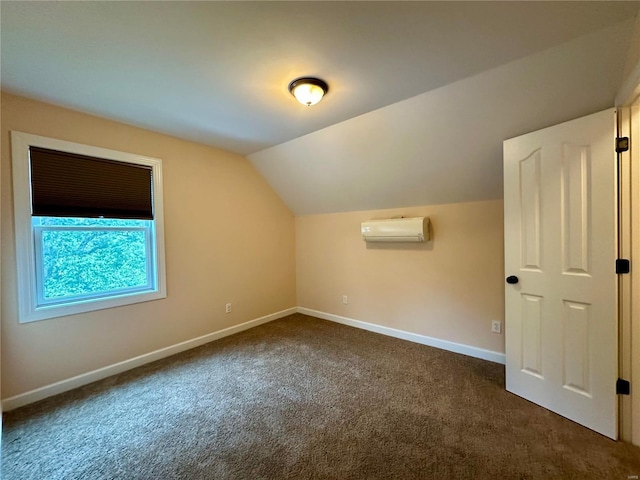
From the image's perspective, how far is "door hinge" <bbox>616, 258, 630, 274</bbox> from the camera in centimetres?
160

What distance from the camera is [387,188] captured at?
315 centimetres

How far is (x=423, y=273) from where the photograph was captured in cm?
315

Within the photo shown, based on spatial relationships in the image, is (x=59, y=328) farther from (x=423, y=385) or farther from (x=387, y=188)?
(x=387, y=188)

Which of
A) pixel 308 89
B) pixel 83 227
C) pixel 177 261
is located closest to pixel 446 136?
pixel 308 89

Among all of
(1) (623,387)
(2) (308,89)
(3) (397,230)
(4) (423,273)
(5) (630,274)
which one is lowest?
(1) (623,387)

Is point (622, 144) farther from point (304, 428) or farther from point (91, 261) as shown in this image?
point (91, 261)

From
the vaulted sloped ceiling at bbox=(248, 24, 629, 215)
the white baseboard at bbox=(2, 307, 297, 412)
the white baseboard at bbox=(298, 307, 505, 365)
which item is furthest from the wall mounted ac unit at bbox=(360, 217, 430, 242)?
the white baseboard at bbox=(2, 307, 297, 412)

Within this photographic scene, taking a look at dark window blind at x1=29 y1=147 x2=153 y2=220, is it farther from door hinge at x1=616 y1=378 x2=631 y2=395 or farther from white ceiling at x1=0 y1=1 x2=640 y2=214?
door hinge at x1=616 y1=378 x2=631 y2=395

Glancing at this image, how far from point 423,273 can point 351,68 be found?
91.4 inches

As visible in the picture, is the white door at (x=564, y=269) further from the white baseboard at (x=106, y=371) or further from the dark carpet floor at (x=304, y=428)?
the white baseboard at (x=106, y=371)

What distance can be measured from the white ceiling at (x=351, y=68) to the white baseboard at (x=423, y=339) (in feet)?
5.38

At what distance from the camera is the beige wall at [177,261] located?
2078 millimetres

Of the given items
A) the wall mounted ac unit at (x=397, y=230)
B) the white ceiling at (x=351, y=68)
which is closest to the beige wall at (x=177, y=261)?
the white ceiling at (x=351, y=68)

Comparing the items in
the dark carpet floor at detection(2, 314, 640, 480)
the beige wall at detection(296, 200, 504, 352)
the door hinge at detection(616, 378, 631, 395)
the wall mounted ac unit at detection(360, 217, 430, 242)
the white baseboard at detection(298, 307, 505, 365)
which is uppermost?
the wall mounted ac unit at detection(360, 217, 430, 242)
